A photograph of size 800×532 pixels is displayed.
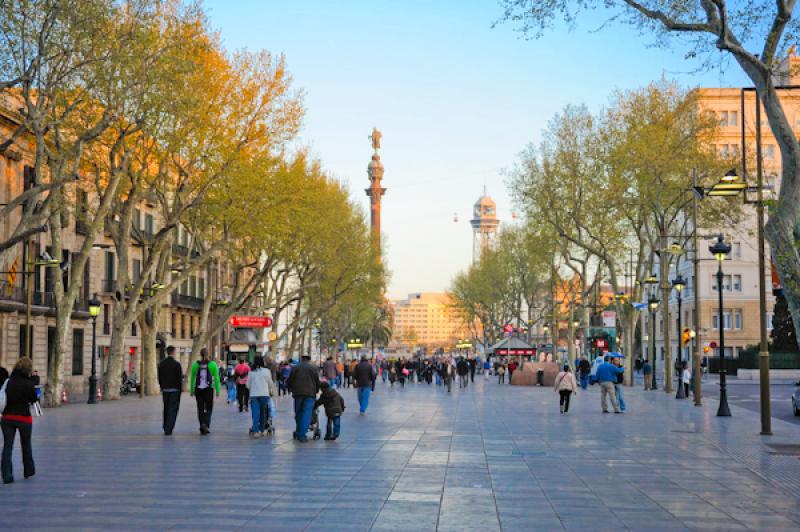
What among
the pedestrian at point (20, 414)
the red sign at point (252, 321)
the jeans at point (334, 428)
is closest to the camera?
the pedestrian at point (20, 414)

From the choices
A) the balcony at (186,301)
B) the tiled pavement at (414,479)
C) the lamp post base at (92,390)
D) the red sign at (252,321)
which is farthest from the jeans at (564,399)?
the balcony at (186,301)

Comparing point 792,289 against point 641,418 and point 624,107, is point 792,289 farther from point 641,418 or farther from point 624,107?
point 624,107

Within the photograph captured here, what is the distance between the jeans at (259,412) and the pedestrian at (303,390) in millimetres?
1154

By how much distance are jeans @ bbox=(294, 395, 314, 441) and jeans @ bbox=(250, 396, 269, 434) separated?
1.13 meters

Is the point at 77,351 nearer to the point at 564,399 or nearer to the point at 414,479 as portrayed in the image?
the point at 564,399

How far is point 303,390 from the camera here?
61.7 feet

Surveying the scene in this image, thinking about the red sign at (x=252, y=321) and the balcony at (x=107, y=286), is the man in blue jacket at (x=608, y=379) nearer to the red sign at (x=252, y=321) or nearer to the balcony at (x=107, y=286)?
the red sign at (x=252, y=321)

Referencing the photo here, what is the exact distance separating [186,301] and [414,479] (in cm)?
5810

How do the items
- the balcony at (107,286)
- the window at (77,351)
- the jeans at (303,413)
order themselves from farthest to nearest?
Answer: the balcony at (107,286)
the window at (77,351)
the jeans at (303,413)

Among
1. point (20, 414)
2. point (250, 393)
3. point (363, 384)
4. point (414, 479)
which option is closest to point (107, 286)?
point (363, 384)

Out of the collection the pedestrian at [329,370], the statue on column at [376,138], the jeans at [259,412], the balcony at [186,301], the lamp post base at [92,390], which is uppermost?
the statue on column at [376,138]

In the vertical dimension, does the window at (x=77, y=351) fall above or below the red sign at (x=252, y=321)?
below

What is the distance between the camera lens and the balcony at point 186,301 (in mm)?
67250

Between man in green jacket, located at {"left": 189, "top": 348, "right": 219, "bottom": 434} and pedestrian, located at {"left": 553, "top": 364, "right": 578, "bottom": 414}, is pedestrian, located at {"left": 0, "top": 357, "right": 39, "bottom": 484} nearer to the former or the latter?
man in green jacket, located at {"left": 189, "top": 348, "right": 219, "bottom": 434}
